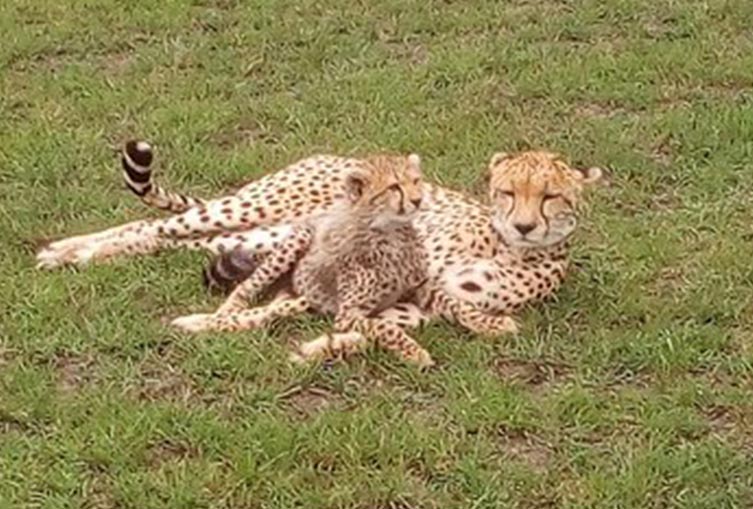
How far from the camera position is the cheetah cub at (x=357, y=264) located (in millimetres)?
6012

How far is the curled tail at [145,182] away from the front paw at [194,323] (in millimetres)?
688

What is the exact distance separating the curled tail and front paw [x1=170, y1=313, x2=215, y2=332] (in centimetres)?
69

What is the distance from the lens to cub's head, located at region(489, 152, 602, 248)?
20.1 ft

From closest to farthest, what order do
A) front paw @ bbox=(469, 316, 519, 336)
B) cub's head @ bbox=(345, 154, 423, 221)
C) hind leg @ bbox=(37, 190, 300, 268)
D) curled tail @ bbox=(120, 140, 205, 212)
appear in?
front paw @ bbox=(469, 316, 519, 336) → cub's head @ bbox=(345, 154, 423, 221) → curled tail @ bbox=(120, 140, 205, 212) → hind leg @ bbox=(37, 190, 300, 268)

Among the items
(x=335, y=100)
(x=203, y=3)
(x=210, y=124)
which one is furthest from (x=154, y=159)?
(x=203, y=3)

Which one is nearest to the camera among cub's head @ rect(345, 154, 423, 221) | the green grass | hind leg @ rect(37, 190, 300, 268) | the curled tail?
the green grass

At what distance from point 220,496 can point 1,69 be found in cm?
437

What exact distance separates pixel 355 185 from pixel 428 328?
533mm

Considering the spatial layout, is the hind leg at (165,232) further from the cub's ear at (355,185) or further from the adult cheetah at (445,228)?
the cub's ear at (355,185)

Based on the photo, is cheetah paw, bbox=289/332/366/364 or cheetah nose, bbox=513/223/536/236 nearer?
cheetah paw, bbox=289/332/366/364

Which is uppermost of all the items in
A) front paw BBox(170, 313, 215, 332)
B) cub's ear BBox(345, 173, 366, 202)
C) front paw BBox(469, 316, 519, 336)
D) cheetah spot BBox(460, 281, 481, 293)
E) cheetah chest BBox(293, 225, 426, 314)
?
cub's ear BBox(345, 173, 366, 202)

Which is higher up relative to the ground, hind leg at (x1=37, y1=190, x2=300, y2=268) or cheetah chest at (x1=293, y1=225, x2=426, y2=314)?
cheetah chest at (x1=293, y1=225, x2=426, y2=314)

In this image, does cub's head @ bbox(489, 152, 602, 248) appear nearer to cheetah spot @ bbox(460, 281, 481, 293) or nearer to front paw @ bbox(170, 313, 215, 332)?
cheetah spot @ bbox(460, 281, 481, 293)

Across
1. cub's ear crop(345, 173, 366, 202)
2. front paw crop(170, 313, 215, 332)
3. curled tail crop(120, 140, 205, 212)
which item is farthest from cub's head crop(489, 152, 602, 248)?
curled tail crop(120, 140, 205, 212)
